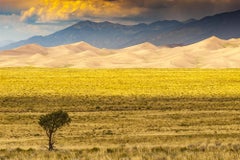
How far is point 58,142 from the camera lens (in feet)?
89.9

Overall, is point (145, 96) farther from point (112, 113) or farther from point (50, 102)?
point (112, 113)

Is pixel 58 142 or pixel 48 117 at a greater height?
pixel 48 117

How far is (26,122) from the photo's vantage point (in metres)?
36.9

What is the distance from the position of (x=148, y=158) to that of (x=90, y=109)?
99.4 feet

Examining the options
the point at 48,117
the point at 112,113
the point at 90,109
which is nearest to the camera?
the point at 48,117

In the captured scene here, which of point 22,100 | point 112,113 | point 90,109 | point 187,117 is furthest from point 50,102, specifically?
point 187,117

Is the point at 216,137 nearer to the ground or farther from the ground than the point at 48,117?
nearer to the ground

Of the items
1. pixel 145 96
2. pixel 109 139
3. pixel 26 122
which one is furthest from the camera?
pixel 145 96

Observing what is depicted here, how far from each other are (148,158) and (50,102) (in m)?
37.7

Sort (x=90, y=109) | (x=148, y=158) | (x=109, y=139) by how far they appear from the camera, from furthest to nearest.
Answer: (x=90, y=109) → (x=109, y=139) → (x=148, y=158)

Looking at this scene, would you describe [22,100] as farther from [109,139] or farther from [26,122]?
[109,139]

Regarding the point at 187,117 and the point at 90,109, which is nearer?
the point at 187,117

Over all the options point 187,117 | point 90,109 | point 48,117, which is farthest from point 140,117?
point 48,117

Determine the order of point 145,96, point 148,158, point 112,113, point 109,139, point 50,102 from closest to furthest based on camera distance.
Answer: point 148,158, point 109,139, point 112,113, point 50,102, point 145,96
